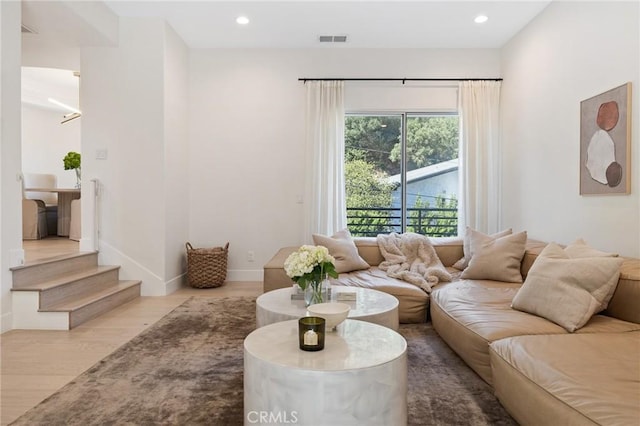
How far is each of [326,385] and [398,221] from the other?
12.8ft

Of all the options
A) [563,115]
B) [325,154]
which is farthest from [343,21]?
[563,115]

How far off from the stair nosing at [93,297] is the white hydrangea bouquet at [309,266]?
2.18 metres

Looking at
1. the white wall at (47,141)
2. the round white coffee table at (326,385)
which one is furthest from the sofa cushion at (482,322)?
the white wall at (47,141)

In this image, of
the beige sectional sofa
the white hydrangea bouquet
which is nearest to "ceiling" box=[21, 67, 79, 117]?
the white hydrangea bouquet

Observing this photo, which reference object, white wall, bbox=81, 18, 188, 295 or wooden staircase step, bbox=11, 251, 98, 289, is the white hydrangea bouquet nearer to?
wooden staircase step, bbox=11, 251, 98, 289

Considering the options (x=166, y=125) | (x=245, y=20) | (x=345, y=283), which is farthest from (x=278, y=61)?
(x=345, y=283)

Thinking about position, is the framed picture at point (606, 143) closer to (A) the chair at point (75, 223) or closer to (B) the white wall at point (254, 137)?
(B) the white wall at point (254, 137)

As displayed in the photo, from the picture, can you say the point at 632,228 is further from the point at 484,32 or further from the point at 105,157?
the point at 105,157

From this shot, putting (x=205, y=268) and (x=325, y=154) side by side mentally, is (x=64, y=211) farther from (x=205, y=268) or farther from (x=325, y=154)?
(x=325, y=154)

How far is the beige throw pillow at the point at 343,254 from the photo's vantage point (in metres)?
3.67

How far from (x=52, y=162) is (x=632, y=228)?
31.1ft

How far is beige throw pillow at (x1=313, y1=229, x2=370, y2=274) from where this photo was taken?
3.67 m

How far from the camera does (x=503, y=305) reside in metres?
2.50

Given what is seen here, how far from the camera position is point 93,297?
3.46 m
